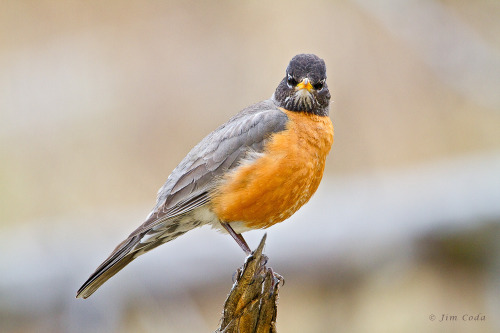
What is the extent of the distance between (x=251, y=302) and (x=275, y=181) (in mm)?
922

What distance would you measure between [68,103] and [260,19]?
270cm

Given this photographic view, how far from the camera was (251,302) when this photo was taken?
3.45m

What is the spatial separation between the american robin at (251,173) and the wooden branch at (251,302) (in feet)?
2.46

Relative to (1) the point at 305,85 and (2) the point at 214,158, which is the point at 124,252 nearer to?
(2) the point at 214,158

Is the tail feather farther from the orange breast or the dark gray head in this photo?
the dark gray head

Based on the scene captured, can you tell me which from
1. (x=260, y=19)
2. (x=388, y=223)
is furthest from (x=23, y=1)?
(x=388, y=223)

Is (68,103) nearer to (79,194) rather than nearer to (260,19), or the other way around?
(79,194)

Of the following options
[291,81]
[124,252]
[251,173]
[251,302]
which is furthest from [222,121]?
[251,302]

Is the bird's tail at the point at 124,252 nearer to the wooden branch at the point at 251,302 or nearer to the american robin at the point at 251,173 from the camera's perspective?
the american robin at the point at 251,173

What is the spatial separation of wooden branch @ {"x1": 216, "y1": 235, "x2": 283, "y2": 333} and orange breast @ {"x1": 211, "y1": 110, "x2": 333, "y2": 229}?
71 centimetres

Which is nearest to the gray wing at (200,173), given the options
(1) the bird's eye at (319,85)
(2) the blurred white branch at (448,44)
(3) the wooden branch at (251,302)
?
(1) the bird's eye at (319,85)

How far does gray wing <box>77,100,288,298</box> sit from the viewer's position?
165 inches

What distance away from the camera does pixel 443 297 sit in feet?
16.8

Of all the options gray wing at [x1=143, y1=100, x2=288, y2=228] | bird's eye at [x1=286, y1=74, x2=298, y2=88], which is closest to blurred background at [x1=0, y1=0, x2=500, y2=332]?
gray wing at [x1=143, y1=100, x2=288, y2=228]
